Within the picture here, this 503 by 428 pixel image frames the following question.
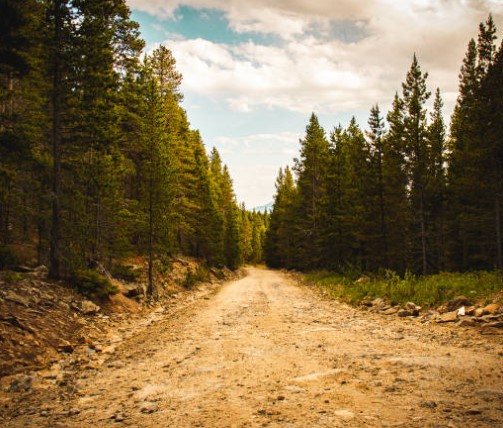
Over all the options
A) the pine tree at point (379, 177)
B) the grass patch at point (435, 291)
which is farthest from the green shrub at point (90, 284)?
the pine tree at point (379, 177)

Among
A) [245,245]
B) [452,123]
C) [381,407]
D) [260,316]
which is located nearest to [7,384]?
[381,407]

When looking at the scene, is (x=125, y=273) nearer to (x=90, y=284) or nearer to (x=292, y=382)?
(x=90, y=284)

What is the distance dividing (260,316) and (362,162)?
19.7m

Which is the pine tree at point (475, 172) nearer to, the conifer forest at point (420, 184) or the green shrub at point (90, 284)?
the conifer forest at point (420, 184)

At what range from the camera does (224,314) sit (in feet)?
42.3

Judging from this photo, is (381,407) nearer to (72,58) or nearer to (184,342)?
(184,342)

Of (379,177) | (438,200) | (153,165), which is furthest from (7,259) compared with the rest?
(438,200)

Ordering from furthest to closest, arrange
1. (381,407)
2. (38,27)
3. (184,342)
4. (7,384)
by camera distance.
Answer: (38,27)
(184,342)
(7,384)
(381,407)

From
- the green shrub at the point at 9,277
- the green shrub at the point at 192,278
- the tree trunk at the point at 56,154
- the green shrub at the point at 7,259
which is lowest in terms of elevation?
the green shrub at the point at 192,278

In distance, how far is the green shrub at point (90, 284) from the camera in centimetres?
1284

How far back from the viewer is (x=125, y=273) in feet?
62.6

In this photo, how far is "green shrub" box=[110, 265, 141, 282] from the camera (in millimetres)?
18703

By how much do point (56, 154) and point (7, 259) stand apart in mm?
Answer: 4334

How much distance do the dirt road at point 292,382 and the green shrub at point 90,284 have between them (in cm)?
488
